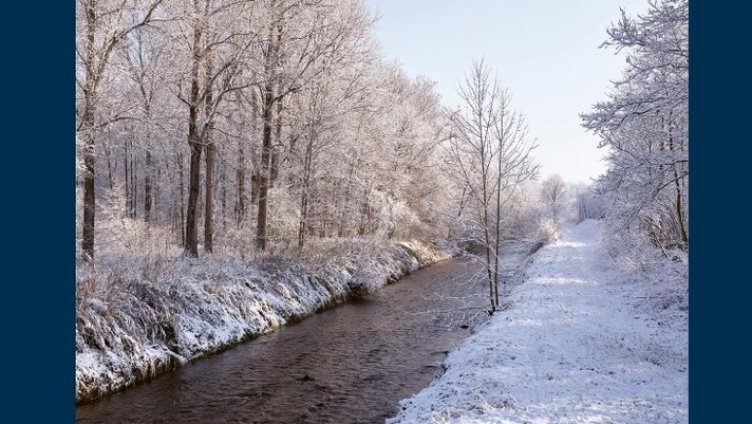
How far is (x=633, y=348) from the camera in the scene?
30.0 feet

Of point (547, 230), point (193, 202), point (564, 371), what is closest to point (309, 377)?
point (564, 371)

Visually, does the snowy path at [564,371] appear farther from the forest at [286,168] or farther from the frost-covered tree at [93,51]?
the frost-covered tree at [93,51]

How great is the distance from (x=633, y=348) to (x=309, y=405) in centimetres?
644

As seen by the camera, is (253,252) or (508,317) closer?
(508,317)

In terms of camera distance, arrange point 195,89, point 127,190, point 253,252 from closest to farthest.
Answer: point 195,89, point 253,252, point 127,190

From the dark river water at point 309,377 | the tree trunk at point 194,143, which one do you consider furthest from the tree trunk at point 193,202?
the dark river water at point 309,377

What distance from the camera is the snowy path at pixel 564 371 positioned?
6133 millimetres

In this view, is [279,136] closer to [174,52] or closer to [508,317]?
[174,52]

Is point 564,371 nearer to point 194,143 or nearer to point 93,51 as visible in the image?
point 194,143

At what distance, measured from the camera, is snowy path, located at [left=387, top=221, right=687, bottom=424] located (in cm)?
613

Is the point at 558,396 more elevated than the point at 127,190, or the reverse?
the point at 127,190

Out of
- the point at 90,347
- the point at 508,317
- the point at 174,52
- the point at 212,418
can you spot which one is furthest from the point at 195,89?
the point at 508,317

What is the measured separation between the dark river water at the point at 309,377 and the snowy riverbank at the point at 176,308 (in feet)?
1.28

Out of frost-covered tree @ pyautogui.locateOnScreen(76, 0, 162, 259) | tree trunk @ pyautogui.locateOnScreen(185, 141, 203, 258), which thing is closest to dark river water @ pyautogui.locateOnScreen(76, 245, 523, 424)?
tree trunk @ pyautogui.locateOnScreen(185, 141, 203, 258)
